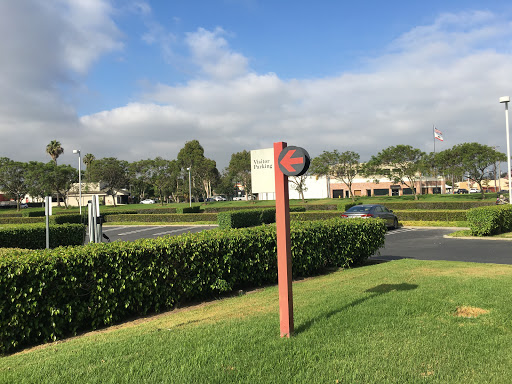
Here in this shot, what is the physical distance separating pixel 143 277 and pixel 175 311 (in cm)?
79

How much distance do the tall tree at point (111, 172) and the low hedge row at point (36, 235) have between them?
5366 centimetres

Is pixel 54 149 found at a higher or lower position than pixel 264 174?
higher

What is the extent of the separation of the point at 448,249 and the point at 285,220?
416 inches

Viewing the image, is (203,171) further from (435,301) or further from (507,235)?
(435,301)

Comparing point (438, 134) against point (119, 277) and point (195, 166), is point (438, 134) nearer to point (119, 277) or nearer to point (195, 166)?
point (195, 166)

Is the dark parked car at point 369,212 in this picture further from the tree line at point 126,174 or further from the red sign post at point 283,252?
the tree line at point 126,174

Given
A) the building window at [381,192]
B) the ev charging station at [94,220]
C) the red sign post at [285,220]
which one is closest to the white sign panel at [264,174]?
the red sign post at [285,220]

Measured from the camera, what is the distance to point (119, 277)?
5613 millimetres

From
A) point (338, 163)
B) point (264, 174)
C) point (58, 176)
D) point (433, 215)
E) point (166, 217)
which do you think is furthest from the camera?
point (58, 176)

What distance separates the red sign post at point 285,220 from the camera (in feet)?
13.9

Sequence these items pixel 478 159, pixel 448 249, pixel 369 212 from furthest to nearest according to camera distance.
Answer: pixel 478 159 → pixel 369 212 → pixel 448 249

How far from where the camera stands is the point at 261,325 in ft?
15.1

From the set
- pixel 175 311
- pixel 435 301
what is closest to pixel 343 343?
pixel 435 301

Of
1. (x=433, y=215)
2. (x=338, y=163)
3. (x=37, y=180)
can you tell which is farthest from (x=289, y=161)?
(x=37, y=180)
